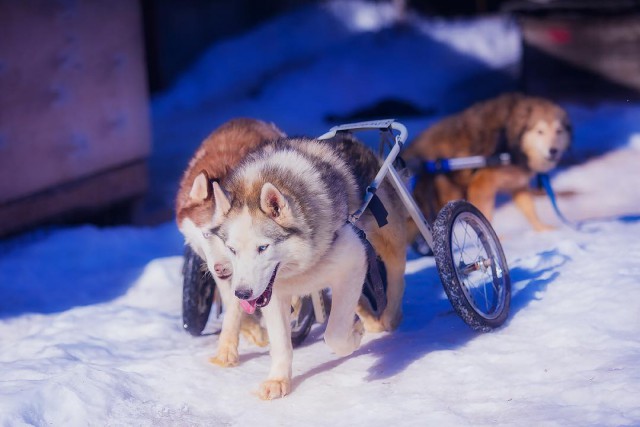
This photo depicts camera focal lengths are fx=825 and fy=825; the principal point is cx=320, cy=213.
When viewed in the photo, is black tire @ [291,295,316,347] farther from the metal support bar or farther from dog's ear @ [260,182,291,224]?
dog's ear @ [260,182,291,224]

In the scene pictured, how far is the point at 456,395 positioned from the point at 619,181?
17.5 feet

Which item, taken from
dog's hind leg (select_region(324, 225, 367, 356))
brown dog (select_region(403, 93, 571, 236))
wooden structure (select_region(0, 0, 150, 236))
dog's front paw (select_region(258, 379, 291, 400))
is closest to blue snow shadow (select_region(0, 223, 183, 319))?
wooden structure (select_region(0, 0, 150, 236))

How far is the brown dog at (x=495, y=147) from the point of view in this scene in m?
7.05

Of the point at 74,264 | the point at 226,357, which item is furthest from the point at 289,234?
the point at 74,264

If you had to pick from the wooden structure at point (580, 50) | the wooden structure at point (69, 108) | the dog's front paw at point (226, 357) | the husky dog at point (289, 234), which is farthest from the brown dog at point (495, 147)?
the wooden structure at point (580, 50)

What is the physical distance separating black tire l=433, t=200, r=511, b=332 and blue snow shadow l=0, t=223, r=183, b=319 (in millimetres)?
2860

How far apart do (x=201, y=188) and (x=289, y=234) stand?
827 mm

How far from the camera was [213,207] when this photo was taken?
4402 millimetres

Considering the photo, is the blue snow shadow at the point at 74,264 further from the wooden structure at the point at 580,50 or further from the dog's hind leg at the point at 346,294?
the wooden structure at the point at 580,50

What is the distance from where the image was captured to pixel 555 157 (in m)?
7.30

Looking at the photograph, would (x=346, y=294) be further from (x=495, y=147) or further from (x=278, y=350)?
(x=495, y=147)

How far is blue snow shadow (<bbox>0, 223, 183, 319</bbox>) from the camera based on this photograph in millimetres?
6492

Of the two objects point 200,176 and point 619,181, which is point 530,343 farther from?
point 619,181

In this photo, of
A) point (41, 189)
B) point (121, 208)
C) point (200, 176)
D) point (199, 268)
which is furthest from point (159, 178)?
point (200, 176)
